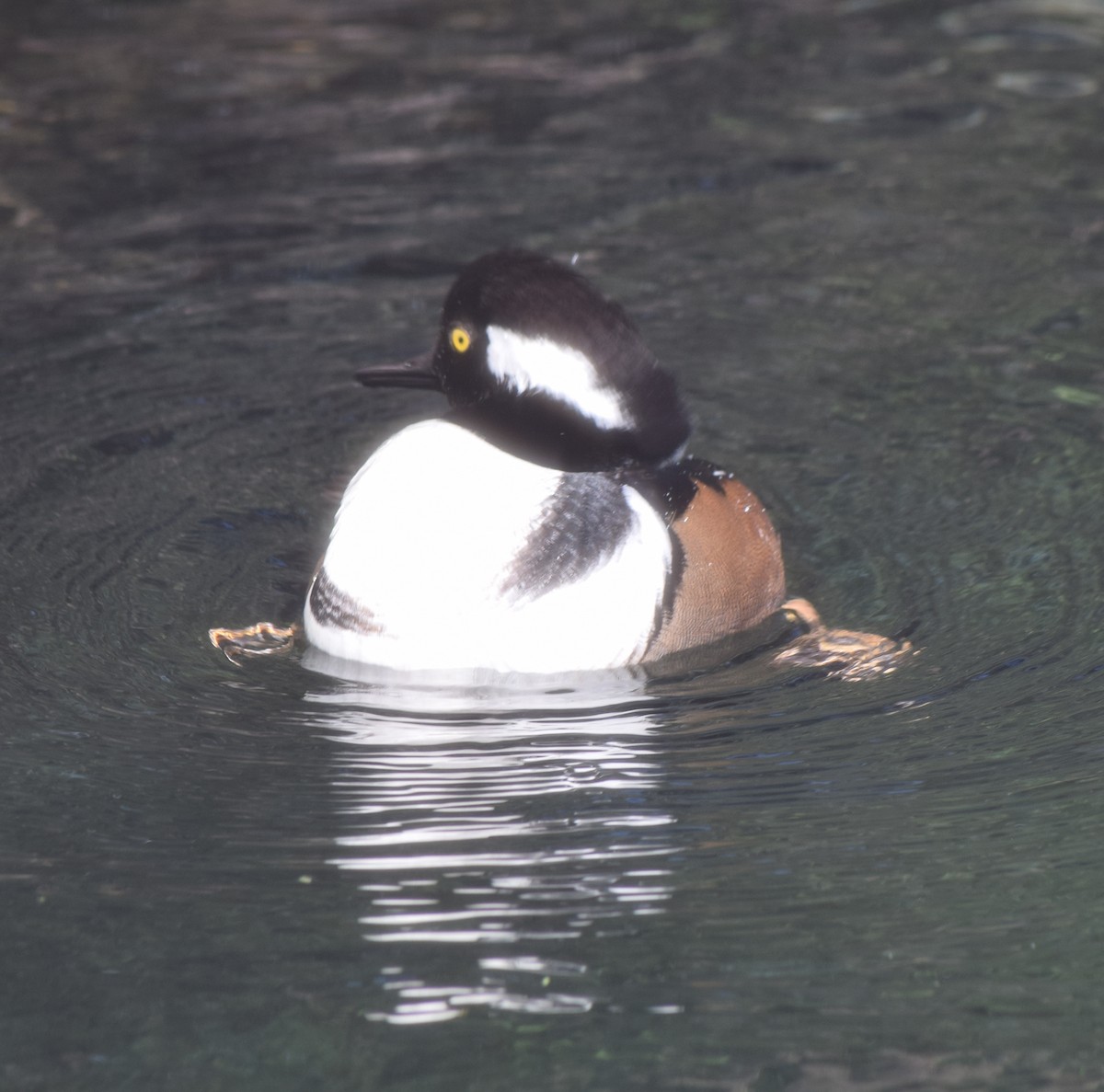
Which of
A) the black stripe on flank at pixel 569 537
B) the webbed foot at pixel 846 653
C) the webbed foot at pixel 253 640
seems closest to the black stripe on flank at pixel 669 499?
the black stripe on flank at pixel 569 537

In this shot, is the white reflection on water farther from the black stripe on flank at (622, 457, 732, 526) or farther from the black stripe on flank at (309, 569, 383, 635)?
the black stripe on flank at (622, 457, 732, 526)

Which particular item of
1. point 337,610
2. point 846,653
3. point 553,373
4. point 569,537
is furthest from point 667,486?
point 337,610

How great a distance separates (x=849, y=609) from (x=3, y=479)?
10.2 ft

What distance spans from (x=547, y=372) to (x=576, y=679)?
2.84ft

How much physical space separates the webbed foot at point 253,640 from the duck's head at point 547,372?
848 millimetres

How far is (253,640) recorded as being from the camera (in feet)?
17.4

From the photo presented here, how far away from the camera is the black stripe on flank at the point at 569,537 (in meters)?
4.71

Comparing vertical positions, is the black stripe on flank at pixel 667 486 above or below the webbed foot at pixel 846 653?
above

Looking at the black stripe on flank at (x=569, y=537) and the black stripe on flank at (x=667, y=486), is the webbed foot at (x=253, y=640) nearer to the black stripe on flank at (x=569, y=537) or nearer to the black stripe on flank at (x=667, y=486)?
the black stripe on flank at (x=569, y=537)

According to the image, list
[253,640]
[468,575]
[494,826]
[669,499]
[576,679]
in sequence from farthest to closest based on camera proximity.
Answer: [253,640] → [669,499] → [576,679] → [468,575] → [494,826]

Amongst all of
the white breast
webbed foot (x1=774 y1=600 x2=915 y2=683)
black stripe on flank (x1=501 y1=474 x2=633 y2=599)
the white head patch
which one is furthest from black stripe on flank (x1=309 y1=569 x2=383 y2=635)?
webbed foot (x1=774 y1=600 x2=915 y2=683)

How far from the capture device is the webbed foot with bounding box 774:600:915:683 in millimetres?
5047

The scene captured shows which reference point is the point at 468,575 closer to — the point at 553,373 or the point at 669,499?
the point at 553,373

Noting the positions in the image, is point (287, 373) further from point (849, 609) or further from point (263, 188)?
point (849, 609)
